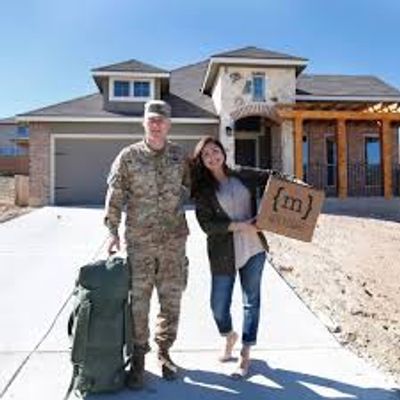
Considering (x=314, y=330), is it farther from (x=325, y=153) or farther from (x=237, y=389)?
(x=325, y=153)

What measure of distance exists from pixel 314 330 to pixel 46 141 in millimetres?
15550

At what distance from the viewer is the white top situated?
16.8 ft

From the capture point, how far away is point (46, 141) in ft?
67.0

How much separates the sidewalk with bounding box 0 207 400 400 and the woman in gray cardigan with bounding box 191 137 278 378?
363 millimetres

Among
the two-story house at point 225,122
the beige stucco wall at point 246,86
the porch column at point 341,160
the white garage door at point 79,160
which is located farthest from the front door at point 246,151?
the white garage door at point 79,160

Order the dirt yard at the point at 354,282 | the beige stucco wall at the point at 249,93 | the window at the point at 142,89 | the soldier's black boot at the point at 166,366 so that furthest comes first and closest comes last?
the window at the point at 142,89 → the beige stucco wall at the point at 249,93 → the dirt yard at the point at 354,282 → the soldier's black boot at the point at 166,366

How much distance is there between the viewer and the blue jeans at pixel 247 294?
16.7ft

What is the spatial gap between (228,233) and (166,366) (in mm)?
1148

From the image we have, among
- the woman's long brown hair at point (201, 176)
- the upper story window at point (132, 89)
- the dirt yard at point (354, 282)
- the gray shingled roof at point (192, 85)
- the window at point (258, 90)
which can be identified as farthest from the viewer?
the gray shingled roof at point (192, 85)

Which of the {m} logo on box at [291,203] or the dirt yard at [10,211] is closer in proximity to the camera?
the {m} logo on box at [291,203]

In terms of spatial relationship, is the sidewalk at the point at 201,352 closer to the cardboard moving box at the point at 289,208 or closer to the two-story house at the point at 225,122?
the cardboard moving box at the point at 289,208

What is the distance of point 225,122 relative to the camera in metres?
20.5

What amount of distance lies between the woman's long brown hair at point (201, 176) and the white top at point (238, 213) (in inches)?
3.0

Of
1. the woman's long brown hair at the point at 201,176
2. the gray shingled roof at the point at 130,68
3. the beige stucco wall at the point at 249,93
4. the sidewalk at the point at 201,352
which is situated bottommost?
the sidewalk at the point at 201,352
